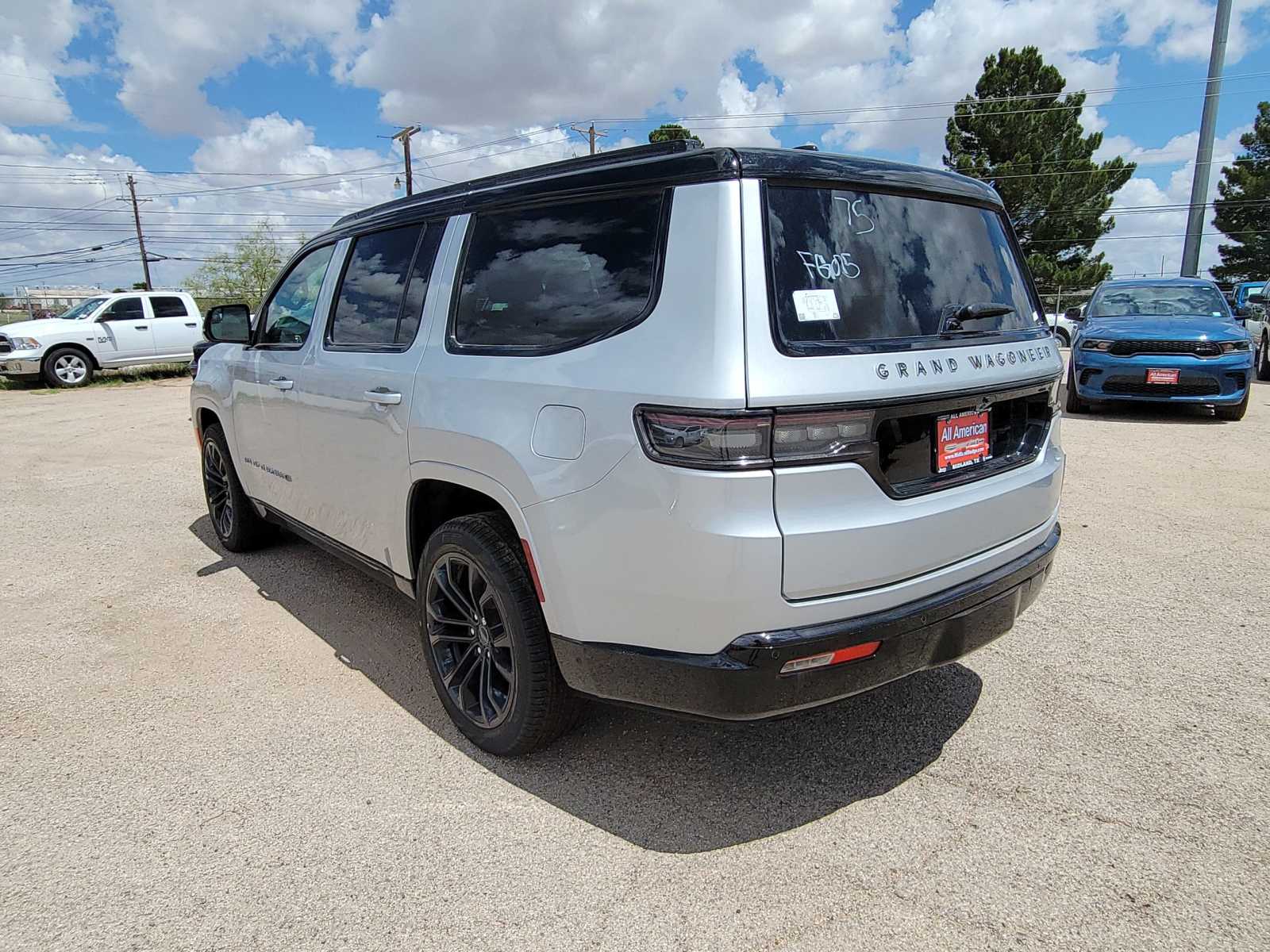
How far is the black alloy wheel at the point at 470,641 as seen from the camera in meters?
2.76

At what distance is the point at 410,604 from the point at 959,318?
10.2 feet

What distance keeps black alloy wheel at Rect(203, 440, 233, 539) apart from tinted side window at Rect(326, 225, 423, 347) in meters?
2.00

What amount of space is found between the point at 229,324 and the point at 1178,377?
928cm

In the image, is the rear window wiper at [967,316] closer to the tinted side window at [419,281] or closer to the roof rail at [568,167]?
the roof rail at [568,167]

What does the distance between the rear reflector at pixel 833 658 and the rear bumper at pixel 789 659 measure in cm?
1

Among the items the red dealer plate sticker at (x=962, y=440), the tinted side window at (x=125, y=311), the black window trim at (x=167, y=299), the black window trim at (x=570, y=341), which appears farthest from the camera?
the black window trim at (x=167, y=299)

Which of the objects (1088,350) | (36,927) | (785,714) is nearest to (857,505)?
(785,714)

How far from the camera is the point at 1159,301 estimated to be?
9984 millimetres

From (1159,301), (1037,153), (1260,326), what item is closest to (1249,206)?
(1037,153)

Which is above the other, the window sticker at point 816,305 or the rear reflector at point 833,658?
the window sticker at point 816,305

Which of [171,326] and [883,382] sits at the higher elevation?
[171,326]

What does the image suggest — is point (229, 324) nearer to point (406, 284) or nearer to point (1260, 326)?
point (406, 284)

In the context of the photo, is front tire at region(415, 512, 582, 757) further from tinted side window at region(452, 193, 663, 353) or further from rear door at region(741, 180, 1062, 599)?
rear door at region(741, 180, 1062, 599)

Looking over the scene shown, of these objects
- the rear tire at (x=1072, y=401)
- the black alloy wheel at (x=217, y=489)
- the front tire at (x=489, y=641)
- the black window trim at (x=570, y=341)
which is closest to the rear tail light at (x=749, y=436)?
the black window trim at (x=570, y=341)
